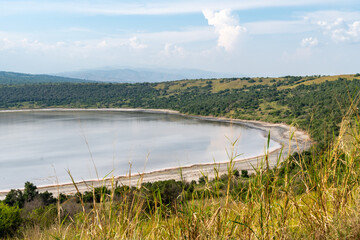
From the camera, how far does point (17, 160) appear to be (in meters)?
35.6

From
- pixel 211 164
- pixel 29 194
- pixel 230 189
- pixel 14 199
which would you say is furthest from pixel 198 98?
pixel 230 189

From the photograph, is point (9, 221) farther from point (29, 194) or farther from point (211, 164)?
point (211, 164)

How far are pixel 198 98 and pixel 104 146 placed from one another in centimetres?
5429

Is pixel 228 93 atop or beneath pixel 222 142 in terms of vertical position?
atop

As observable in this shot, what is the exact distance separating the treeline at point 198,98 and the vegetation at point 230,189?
298 millimetres

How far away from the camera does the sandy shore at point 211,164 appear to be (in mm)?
3149

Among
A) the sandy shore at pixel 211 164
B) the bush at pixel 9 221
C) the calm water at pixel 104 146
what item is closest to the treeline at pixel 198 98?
the sandy shore at pixel 211 164

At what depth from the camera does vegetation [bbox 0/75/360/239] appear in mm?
2309

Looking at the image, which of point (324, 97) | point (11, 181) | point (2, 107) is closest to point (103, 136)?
point (11, 181)

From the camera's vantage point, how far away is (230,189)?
26.1 ft

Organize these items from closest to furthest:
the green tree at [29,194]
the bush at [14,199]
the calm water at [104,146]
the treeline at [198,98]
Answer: the bush at [14,199] < the green tree at [29,194] < the calm water at [104,146] < the treeline at [198,98]

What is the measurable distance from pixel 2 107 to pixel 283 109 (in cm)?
7508

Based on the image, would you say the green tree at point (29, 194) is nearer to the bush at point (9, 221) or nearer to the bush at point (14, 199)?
the bush at point (14, 199)

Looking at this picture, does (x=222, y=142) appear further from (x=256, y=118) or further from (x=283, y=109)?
(x=283, y=109)
